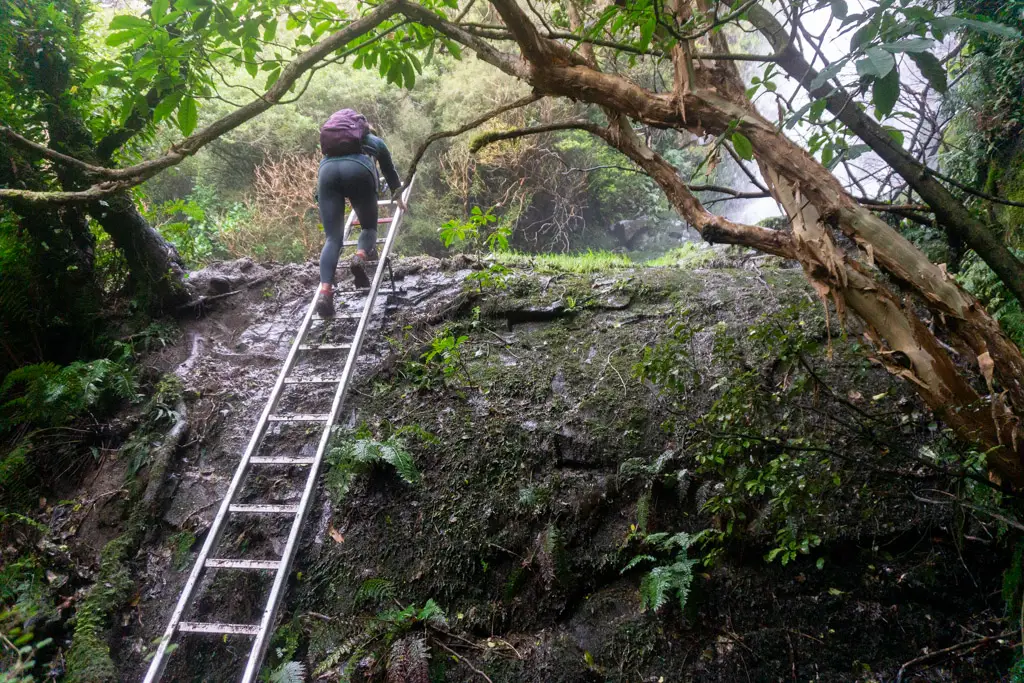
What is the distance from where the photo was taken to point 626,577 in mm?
2941

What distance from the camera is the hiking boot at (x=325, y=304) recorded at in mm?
4520

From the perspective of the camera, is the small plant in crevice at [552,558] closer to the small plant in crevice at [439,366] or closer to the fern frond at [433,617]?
the fern frond at [433,617]

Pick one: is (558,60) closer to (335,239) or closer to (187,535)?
(335,239)

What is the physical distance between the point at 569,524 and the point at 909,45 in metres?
2.66

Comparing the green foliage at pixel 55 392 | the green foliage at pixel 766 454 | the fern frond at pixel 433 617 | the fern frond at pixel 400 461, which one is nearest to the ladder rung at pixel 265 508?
the fern frond at pixel 400 461

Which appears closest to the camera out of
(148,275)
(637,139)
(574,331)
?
(637,139)

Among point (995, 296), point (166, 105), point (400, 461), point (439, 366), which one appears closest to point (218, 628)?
point (400, 461)

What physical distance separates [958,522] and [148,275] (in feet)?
20.0

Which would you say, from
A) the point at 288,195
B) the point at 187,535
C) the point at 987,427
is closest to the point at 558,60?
the point at 987,427

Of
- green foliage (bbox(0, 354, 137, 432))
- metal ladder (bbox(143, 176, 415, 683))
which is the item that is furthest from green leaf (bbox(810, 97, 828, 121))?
green foliage (bbox(0, 354, 137, 432))

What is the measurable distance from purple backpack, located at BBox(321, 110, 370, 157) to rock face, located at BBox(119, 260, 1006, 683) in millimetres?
1698

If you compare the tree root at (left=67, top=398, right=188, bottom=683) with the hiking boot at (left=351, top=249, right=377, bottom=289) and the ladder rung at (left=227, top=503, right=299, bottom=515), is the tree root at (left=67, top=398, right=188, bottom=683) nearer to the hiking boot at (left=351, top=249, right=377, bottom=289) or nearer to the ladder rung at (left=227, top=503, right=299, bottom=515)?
the ladder rung at (left=227, top=503, right=299, bottom=515)

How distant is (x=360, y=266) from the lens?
4707 mm

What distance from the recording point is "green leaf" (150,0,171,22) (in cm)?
200
